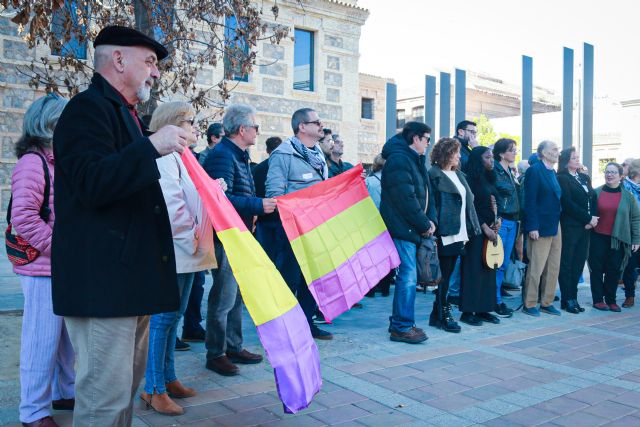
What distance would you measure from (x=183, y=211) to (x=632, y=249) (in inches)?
282

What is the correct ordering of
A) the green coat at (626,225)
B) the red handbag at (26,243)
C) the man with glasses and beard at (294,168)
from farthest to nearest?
the green coat at (626,225), the man with glasses and beard at (294,168), the red handbag at (26,243)

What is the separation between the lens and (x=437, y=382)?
16.2 feet

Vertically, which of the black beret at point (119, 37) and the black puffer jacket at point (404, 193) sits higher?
the black beret at point (119, 37)

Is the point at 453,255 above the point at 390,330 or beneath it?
above

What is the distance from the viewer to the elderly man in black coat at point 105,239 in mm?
2357

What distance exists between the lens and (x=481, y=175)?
24.6ft

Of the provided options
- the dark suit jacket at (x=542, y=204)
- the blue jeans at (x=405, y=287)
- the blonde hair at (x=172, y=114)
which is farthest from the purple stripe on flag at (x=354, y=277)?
the dark suit jacket at (x=542, y=204)

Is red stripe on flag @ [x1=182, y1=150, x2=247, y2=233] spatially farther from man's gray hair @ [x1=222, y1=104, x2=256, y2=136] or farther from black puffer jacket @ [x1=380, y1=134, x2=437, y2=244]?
black puffer jacket @ [x1=380, y1=134, x2=437, y2=244]

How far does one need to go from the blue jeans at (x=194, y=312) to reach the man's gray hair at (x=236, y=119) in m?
1.78

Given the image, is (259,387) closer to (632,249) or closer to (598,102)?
(632,249)

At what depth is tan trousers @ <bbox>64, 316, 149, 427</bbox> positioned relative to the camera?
8.02 feet

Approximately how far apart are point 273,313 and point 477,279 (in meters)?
4.35

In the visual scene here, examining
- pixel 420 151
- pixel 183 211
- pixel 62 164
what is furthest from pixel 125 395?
pixel 420 151

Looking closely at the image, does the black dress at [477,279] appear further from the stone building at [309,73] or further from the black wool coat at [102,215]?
the stone building at [309,73]
